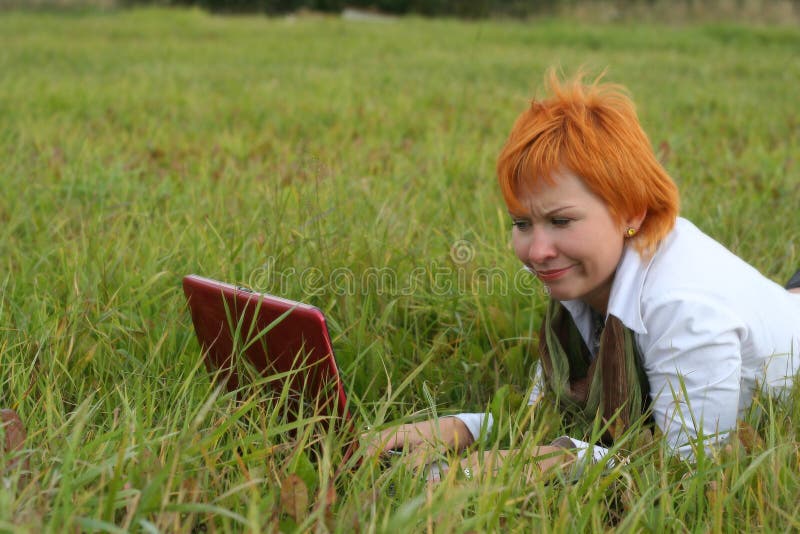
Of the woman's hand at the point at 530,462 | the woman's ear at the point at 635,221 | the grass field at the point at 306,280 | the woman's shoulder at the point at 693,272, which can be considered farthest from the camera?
the woman's ear at the point at 635,221

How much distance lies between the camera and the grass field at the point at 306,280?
57.3 inches

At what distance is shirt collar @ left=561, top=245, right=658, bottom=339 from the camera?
1886mm

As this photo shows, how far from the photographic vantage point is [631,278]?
1.92 meters

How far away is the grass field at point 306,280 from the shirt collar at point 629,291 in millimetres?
279

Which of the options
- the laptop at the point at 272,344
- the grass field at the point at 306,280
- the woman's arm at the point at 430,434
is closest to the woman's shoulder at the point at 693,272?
the grass field at the point at 306,280

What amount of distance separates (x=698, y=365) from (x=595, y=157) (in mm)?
492

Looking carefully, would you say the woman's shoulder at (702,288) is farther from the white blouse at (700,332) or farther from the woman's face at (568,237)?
the woman's face at (568,237)

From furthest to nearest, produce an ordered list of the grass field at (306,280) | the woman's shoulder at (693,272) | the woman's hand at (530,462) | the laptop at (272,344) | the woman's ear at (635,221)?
the woman's ear at (635,221), the woman's shoulder at (693,272), the laptop at (272,344), the woman's hand at (530,462), the grass field at (306,280)

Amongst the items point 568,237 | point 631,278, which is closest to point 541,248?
point 568,237

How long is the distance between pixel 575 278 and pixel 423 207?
57.7 inches

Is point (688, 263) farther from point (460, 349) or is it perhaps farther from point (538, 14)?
point (538, 14)

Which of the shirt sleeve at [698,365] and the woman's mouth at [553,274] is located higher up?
the woman's mouth at [553,274]

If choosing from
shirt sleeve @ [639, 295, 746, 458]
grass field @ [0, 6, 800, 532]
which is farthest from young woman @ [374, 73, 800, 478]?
grass field @ [0, 6, 800, 532]

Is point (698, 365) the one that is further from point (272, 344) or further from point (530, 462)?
point (272, 344)
